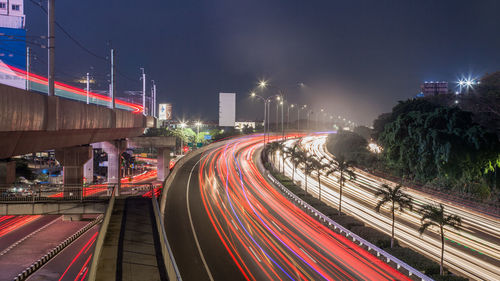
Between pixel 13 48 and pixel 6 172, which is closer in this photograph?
pixel 6 172

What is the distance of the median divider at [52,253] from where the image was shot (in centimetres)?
2433

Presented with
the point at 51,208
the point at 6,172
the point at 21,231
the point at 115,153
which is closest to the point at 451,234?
the point at 51,208

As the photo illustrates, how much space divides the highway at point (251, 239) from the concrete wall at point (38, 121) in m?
9.26

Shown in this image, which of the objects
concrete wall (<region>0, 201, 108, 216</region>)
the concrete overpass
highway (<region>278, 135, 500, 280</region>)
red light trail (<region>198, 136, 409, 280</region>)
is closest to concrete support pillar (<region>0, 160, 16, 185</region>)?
the concrete overpass

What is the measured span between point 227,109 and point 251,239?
58102mm

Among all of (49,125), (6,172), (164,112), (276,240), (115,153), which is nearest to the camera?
(49,125)

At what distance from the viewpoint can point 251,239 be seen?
82.2 feet

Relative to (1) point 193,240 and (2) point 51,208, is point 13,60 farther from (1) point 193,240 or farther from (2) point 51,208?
(1) point 193,240

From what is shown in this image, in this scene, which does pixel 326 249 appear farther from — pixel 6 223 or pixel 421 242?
pixel 6 223

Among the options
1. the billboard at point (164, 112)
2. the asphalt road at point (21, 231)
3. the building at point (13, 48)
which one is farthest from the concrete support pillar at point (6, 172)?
the billboard at point (164, 112)

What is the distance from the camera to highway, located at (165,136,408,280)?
19781mm

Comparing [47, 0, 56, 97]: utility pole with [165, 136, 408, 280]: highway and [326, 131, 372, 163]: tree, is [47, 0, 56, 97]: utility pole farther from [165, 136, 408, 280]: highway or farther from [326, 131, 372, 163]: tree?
[326, 131, 372, 163]: tree

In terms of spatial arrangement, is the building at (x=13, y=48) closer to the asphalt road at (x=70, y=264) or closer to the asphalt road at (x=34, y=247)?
the asphalt road at (x=34, y=247)

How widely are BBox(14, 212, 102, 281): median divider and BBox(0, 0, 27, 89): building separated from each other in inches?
568
